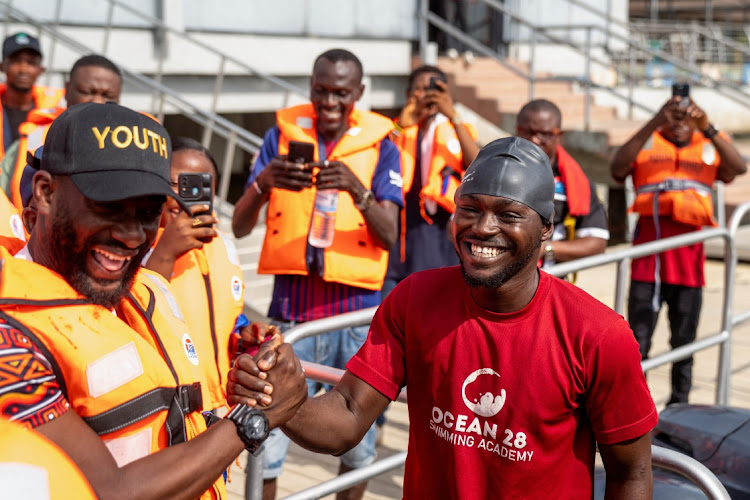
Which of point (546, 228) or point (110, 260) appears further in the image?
point (546, 228)

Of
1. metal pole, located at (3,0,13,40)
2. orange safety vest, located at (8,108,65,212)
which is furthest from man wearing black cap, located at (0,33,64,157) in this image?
metal pole, located at (3,0,13,40)

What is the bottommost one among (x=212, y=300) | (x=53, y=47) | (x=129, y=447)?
(x=129, y=447)

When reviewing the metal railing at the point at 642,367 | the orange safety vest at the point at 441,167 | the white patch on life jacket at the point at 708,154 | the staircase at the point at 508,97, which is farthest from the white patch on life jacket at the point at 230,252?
the staircase at the point at 508,97

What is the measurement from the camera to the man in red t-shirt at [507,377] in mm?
2107

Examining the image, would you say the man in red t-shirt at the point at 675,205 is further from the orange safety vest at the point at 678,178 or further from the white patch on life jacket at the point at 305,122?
the white patch on life jacket at the point at 305,122

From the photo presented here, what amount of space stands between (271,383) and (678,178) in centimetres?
416

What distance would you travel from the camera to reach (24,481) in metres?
1.13

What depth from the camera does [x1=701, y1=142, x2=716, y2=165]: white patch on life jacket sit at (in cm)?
561

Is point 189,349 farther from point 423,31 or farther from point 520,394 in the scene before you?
point 423,31

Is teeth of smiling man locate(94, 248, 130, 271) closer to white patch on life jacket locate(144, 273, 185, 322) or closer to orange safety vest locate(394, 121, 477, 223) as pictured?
white patch on life jacket locate(144, 273, 185, 322)

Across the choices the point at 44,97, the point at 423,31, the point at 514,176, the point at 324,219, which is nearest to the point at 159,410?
the point at 514,176

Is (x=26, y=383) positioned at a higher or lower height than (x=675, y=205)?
lower

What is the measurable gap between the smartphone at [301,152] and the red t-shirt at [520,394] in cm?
164

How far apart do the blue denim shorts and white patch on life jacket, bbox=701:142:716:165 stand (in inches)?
106
